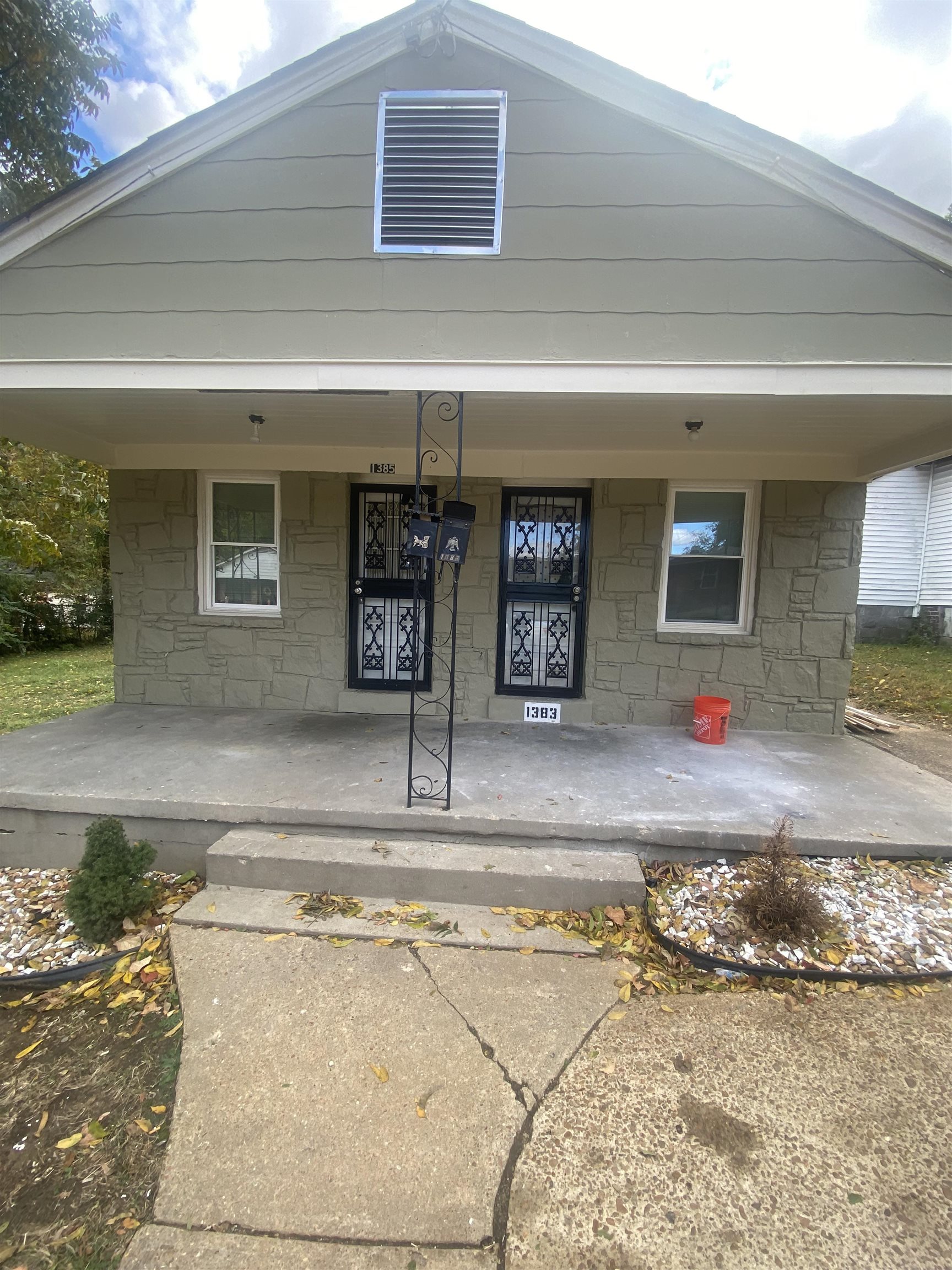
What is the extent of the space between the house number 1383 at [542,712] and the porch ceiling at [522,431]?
1.84 m

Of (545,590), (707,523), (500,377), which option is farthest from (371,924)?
(707,523)

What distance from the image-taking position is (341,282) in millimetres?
3145

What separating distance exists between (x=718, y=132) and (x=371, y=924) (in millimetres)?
4213

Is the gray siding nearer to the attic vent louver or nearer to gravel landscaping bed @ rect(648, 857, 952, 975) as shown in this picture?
the attic vent louver

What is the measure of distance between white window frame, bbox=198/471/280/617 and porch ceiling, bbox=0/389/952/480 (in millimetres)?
190

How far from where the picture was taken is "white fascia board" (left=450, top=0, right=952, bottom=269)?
2895mm

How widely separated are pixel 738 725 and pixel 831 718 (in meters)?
0.74

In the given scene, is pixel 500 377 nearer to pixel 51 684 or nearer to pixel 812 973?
pixel 812 973

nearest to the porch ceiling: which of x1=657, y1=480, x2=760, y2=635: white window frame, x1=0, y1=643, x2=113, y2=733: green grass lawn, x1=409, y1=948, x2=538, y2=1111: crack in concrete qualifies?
x1=657, y1=480, x2=760, y2=635: white window frame

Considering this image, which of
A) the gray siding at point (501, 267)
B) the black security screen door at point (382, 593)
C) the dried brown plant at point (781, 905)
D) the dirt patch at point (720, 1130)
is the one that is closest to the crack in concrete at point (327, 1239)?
the dirt patch at point (720, 1130)

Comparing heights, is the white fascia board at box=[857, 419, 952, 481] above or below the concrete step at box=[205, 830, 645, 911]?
above

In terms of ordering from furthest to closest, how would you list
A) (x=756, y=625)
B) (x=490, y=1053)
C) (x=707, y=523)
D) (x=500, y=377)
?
(x=707, y=523) < (x=756, y=625) < (x=500, y=377) < (x=490, y=1053)

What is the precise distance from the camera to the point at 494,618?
4723 mm

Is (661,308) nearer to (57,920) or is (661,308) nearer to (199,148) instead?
(199,148)
